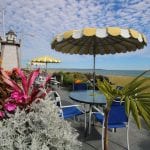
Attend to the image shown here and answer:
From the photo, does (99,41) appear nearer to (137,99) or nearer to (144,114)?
(137,99)

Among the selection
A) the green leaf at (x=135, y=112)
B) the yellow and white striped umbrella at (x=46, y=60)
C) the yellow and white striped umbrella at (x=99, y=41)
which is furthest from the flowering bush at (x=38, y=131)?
the yellow and white striped umbrella at (x=46, y=60)

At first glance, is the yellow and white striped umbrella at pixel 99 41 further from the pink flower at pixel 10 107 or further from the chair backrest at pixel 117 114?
the pink flower at pixel 10 107

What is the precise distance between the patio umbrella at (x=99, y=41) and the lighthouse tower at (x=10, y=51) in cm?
1565

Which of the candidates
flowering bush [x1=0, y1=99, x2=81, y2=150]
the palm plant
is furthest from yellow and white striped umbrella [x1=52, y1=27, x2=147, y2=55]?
flowering bush [x1=0, y1=99, x2=81, y2=150]

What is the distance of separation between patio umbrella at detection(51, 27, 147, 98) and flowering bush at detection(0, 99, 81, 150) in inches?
88.9

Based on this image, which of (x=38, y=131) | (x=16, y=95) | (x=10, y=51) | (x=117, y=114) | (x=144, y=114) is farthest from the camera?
(x=10, y=51)

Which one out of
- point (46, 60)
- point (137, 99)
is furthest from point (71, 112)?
point (46, 60)

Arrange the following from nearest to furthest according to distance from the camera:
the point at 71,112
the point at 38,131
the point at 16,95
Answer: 1. the point at 38,131
2. the point at 16,95
3. the point at 71,112

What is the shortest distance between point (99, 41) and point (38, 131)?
465cm

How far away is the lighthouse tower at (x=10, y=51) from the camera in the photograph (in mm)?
22058

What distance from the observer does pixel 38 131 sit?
87.3 inches

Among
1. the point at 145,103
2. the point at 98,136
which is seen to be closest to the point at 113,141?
the point at 98,136

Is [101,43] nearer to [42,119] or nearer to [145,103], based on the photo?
[145,103]

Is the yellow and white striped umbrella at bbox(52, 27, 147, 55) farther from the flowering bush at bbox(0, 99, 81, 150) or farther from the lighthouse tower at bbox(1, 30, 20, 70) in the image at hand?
the lighthouse tower at bbox(1, 30, 20, 70)
